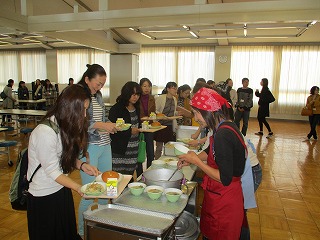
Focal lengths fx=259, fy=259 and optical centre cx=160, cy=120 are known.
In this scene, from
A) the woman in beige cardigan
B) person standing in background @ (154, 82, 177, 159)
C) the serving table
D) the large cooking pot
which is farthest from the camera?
the woman in beige cardigan

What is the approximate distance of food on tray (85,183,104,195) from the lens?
4.39 feet

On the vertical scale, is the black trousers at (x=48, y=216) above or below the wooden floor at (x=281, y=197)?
above

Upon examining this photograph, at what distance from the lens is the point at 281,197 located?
10.8 feet

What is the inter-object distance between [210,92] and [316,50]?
911cm

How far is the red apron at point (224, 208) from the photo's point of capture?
1.47 metres

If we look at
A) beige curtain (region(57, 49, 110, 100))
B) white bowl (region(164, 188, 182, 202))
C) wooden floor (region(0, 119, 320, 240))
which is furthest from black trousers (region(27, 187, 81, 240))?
beige curtain (region(57, 49, 110, 100))

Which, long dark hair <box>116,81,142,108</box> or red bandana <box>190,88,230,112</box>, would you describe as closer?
red bandana <box>190,88,230,112</box>

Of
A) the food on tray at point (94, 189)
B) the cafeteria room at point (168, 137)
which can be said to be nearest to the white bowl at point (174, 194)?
the cafeteria room at point (168, 137)

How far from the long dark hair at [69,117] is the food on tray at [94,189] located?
0.61 ft

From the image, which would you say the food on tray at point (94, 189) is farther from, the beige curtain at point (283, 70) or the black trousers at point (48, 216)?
the beige curtain at point (283, 70)

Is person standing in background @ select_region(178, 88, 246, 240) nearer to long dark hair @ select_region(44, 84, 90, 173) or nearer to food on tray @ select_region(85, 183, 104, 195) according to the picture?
food on tray @ select_region(85, 183, 104, 195)

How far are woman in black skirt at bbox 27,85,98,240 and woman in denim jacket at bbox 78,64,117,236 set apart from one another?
0.50 metres

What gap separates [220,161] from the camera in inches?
52.8

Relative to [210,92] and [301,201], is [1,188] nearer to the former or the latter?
[210,92]
